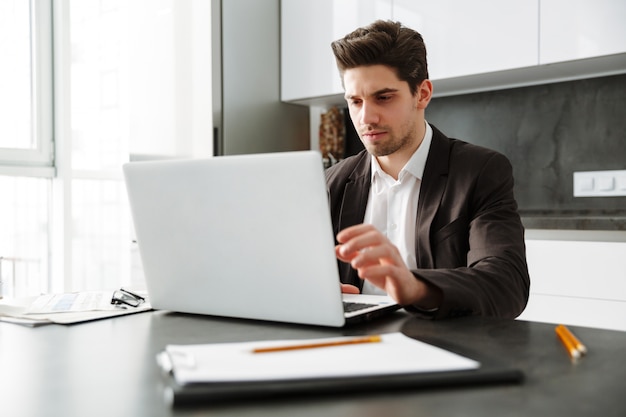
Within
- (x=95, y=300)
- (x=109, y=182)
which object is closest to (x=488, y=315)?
(x=95, y=300)

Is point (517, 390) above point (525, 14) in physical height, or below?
below

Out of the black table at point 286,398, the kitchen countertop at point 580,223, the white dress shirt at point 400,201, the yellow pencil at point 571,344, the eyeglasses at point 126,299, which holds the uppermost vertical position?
the white dress shirt at point 400,201

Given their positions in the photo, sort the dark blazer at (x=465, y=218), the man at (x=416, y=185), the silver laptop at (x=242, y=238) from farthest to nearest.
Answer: the man at (x=416, y=185)
the dark blazer at (x=465, y=218)
the silver laptop at (x=242, y=238)

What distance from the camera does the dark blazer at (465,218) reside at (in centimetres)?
116

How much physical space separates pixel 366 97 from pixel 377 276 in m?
0.79

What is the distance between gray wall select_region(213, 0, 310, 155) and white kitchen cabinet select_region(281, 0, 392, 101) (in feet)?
0.22

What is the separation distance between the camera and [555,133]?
9.57 ft

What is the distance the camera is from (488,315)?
1.07m

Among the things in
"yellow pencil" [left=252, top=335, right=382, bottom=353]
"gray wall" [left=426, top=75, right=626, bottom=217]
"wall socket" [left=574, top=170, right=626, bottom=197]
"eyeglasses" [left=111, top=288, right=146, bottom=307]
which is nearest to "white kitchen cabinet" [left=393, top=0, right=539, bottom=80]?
"gray wall" [left=426, top=75, right=626, bottom=217]

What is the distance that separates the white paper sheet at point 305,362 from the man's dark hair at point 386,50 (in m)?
1.04

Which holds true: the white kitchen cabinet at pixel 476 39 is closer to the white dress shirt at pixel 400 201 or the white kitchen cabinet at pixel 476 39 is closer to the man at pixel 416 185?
the man at pixel 416 185

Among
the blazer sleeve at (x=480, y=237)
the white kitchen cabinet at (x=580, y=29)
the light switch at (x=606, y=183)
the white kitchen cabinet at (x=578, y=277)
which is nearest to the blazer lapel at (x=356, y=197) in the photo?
the blazer sleeve at (x=480, y=237)

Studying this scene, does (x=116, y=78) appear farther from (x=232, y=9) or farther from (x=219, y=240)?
(x=219, y=240)

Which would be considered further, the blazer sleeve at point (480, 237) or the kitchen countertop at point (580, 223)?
the kitchen countertop at point (580, 223)
